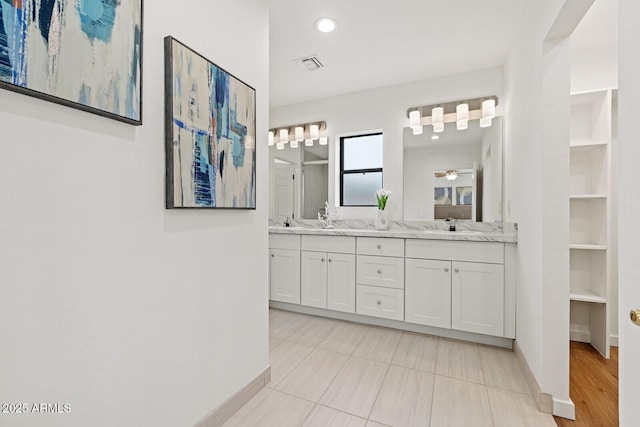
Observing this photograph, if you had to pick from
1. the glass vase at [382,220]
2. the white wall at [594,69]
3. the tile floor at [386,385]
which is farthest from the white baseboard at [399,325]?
the white wall at [594,69]

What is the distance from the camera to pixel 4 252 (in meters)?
0.76

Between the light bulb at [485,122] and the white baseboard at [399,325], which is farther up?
the light bulb at [485,122]

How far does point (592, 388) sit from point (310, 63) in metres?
3.19

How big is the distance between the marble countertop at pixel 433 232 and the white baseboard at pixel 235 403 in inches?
55.3

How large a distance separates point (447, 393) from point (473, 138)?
2286 millimetres

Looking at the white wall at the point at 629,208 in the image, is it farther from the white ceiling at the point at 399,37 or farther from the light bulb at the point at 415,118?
the light bulb at the point at 415,118

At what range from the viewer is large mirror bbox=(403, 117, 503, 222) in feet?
9.16

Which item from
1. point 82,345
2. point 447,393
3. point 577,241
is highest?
point 577,241

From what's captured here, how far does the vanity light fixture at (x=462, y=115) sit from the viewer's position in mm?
2879

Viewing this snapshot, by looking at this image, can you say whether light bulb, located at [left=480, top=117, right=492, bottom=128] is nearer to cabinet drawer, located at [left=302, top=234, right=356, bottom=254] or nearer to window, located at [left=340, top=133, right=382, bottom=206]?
window, located at [left=340, top=133, right=382, bottom=206]

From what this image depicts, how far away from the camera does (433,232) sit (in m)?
2.79

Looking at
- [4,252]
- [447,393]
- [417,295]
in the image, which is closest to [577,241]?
[417,295]

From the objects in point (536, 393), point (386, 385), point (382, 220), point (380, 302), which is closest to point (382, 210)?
point (382, 220)

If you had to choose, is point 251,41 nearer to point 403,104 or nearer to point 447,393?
point 403,104
